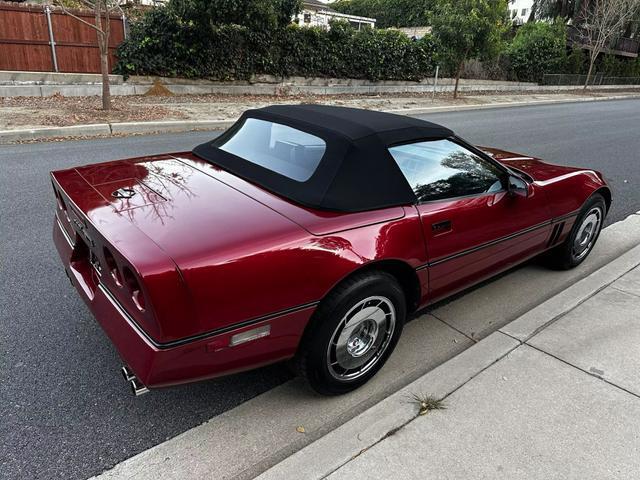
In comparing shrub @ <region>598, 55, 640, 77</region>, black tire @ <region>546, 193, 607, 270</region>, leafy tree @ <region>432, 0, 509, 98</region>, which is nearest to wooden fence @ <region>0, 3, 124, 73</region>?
leafy tree @ <region>432, 0, 509, 98</region>

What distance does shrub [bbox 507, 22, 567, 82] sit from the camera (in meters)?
28.9

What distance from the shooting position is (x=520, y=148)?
31.9 feet

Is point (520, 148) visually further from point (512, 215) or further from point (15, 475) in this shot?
point (15, 475)

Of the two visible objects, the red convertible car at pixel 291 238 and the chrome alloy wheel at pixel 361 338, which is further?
the chrome alloy wheel at pixel 361 338

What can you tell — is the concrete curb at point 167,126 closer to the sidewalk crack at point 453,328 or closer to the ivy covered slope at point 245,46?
the ivy covered slope at point 245,46

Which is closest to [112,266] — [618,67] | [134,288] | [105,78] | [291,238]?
[134,288]

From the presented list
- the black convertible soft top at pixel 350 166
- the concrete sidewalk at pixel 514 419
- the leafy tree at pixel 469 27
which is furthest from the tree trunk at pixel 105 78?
the leafy tree at pixel 469 27

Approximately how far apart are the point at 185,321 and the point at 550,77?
1310 inches

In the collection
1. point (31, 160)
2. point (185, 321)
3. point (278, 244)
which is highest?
point (278, 244)

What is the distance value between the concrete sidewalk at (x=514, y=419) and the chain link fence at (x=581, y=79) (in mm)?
31072

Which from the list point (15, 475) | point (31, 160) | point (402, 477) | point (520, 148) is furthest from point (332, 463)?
point (520, 148)

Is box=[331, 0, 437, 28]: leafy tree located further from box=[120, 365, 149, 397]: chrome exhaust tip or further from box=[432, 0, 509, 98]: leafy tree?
box=[120, 365, 149, 397]: chrome exhaust tip

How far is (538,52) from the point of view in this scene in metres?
29.0

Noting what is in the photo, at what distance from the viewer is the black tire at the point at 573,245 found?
395cm
